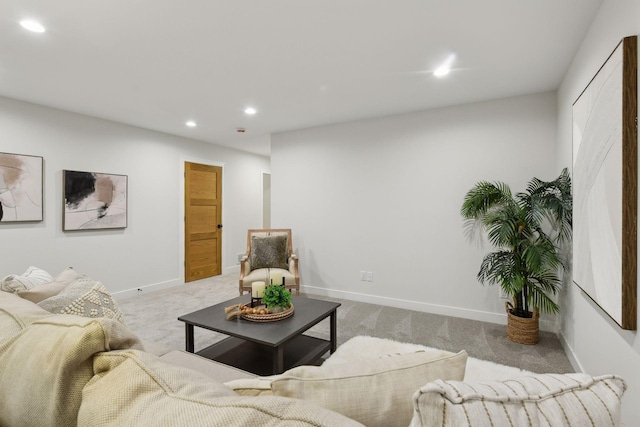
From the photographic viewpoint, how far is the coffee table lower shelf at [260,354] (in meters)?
1.99

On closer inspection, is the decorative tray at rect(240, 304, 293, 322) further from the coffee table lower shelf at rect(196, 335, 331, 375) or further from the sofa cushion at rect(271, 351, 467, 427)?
the sofa cushion at rect(271, 351, 467, 427)

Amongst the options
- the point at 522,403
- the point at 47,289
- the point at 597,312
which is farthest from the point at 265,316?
the point at 597,312

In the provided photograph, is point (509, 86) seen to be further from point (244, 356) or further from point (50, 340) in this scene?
point (50, 340)

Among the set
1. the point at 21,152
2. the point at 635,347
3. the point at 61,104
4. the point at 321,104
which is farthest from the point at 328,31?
the point at 21,152

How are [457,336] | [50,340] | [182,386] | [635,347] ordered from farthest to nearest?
[457,336] < [635,347] < [50,340] < [182,386]

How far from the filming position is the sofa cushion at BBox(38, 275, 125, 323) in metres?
1.31

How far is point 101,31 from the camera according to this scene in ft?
6.84

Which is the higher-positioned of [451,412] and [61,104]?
[61,104]

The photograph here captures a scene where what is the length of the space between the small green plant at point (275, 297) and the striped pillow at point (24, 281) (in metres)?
1.22

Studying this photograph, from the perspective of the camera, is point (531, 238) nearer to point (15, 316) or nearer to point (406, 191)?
point (406, 191)

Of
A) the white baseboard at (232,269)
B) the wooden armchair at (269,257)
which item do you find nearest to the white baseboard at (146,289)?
the white baseboard at (232,269)

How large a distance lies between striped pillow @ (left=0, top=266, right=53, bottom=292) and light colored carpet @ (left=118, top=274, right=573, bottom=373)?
1.42m

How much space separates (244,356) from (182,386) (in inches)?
65.9

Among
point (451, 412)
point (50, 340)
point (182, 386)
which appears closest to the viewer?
point (451, 412)
